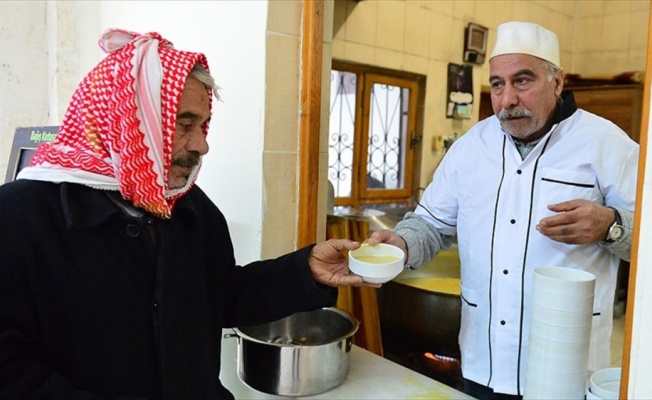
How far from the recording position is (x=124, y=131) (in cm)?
104

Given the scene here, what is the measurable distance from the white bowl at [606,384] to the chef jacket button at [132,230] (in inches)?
37.5

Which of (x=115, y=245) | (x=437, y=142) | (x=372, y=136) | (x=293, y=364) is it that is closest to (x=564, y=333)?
(x=293, y=364)

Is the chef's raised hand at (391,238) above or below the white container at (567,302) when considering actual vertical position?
above

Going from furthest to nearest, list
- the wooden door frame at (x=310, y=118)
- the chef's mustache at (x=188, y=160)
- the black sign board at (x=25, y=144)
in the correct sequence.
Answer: the black sign board at (x=25, y=144) → the wooden door frame at (x=310, y=118) → the chef's mustache at (x=188, y=160)

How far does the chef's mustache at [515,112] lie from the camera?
142 centimetres

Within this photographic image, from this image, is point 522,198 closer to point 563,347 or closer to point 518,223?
point 518,223

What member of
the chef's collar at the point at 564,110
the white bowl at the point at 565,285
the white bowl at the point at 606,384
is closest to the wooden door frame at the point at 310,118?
the chef's collar at the point at 564,110

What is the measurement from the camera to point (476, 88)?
397 centimetres

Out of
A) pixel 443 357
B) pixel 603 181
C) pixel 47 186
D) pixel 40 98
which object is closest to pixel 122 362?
pixel 47 186

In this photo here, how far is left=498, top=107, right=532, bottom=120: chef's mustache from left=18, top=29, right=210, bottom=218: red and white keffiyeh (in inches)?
33.1

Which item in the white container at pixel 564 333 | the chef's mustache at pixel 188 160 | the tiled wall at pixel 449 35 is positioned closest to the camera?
the white container at pixel 564 333

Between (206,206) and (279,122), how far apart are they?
1.56ft

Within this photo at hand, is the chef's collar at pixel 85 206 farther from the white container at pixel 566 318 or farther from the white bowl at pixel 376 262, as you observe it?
the white container at pixel 566 318

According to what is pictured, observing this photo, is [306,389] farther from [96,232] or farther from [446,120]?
[446,120]
